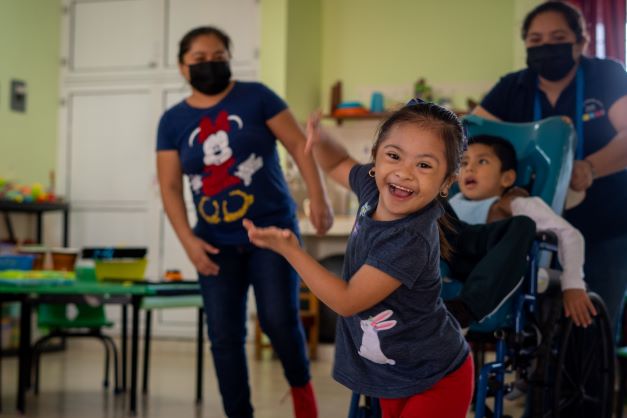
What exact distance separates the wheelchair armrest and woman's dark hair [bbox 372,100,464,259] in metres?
0.76

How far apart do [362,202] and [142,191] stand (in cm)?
482

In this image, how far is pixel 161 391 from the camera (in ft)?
13.8

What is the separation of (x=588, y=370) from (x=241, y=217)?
1171mm

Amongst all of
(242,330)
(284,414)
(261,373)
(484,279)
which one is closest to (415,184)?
(484,279)

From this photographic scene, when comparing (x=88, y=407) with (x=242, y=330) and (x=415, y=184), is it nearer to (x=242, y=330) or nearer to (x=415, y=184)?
(x=242, y=330)

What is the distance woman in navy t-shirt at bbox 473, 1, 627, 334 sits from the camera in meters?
2.80

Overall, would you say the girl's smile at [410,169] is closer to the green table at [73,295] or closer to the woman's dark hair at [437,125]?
the woman's dark hair at [437,125]

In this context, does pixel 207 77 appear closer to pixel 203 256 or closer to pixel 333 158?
pixel 203 256

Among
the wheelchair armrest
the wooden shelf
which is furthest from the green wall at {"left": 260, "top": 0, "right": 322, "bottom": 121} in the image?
the wheelchair armrest

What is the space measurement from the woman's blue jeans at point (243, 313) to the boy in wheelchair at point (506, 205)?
0.58 meters

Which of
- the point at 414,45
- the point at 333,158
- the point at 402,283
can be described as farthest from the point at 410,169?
the point at 414,45

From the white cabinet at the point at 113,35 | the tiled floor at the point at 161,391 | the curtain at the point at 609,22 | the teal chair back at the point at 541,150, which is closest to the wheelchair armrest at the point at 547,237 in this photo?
the teal chair back at the point at 541,150

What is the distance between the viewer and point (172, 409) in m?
3.71

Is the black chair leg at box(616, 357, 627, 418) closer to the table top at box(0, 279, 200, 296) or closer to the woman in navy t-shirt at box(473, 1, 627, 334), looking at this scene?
the woman in navy t-shirt at box(473, 1, 627, 334)
